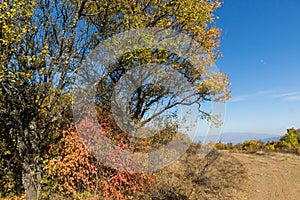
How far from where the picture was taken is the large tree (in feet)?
21.7

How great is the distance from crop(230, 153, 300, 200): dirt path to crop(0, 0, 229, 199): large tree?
456 centimetres

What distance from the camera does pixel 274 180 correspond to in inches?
372

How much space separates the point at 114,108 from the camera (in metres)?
8.38

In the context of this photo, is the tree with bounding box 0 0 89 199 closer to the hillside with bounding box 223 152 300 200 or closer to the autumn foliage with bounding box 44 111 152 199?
the autumn foliage with bounding box 44 111 152 199

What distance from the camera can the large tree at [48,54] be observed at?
660 centimetres

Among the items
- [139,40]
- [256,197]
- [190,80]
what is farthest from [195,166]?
[139,40]

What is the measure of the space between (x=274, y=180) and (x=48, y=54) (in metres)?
8.69

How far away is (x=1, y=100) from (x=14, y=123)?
741 mm

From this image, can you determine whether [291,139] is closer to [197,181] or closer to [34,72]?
[197,181]

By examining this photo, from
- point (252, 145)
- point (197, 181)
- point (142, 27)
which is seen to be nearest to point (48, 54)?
point (142, 27)

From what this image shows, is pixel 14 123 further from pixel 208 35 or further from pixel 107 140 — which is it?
pixel 208 35

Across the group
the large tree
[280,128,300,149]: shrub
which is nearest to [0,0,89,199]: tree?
the large tree

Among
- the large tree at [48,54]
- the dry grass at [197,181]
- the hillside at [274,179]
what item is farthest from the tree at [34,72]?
the hillside at [274,179]

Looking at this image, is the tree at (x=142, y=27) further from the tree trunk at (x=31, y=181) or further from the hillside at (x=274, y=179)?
the hillside at (x=274, y=179)
